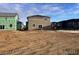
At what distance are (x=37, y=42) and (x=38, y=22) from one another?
228 millimetres

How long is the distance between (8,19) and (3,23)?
0.07 meters

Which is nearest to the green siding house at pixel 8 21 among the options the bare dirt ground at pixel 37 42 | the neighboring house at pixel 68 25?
the bare dirt ground at pixel 37 42

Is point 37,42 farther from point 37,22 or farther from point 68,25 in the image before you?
point 68,25

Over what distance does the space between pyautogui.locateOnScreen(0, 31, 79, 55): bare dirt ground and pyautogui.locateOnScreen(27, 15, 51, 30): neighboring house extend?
59 mm

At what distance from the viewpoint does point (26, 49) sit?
2.79 metres

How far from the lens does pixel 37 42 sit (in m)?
2.82

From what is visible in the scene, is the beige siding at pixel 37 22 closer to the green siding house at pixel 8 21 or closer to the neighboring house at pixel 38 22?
the neighboring house at pixel 38 22

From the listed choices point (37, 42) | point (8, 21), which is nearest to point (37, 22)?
point (37, 42)

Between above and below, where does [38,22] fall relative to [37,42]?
above

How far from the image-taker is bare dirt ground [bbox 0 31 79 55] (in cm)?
279

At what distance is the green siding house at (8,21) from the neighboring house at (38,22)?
6.3 inches

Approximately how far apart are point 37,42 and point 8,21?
16.0 inches

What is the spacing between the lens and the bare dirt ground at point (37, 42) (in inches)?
110
